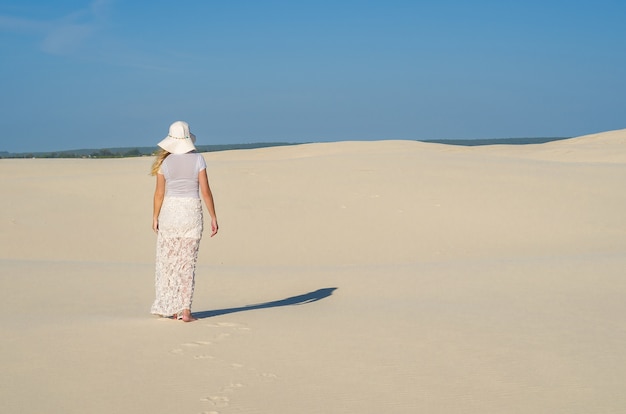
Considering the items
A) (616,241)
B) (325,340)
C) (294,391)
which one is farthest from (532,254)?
(294,391)

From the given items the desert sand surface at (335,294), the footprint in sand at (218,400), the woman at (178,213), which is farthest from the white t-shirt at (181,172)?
the footprint in sand at (218,400)

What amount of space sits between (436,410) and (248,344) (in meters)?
1.85

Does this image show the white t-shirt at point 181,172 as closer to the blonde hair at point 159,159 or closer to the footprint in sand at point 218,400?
the blonde hair at point 159,159

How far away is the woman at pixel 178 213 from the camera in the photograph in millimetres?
6914

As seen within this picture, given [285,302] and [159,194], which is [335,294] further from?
[159,194]

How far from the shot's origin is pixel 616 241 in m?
15.4

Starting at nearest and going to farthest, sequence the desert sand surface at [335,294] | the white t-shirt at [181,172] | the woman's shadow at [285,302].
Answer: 1. the desert sand surface at [335,294]
2. the white t-shirt at [181,172]
3. the woman's shadow at [285,302]

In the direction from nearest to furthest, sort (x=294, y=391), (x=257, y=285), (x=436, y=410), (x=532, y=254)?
(x=436, y=410), (x=294, y=391), (x=257, y=285), (x=532, y=254)

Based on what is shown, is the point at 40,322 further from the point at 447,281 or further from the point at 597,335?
the point at 447,281

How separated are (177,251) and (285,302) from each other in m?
2.27

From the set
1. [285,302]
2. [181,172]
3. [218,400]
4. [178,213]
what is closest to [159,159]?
[181,172]

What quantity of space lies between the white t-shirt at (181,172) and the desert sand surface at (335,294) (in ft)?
3.69

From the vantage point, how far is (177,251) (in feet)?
22.9

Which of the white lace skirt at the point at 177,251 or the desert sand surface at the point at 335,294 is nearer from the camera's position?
the desert sand surface at the point at 335,294
